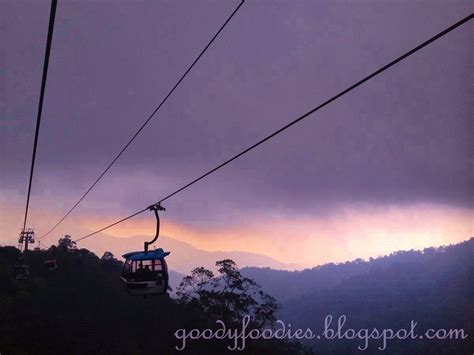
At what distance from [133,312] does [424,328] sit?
116061 mm

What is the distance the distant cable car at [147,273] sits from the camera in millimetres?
14719

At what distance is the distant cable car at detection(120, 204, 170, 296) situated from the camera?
14719 millimetres

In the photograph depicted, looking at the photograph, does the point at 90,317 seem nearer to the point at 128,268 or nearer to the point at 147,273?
the point at 128,268

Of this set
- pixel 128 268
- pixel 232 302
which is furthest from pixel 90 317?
pixel 128 268

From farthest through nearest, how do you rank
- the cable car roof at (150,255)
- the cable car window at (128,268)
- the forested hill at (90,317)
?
1. the forested hill at (90,317)
2. the cable car window at (128,268)
3. the cable car roof at (150,255)

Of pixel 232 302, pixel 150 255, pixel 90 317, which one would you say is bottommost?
pixel 90 317

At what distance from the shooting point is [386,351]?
13562 cm

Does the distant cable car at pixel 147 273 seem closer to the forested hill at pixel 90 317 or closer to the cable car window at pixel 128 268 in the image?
the cable car window at pixel 128 268

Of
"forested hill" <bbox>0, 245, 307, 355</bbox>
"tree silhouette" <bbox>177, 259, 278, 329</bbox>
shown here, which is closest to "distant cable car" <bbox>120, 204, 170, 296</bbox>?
"forested hill" <bbox>0, 245, 307, 355</bbox>

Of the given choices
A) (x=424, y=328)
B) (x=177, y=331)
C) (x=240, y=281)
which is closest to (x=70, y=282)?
(x=177, y=331)

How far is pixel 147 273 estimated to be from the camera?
1510cm

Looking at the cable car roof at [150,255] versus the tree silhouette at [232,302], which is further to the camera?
the tree silhouette at [232,302]

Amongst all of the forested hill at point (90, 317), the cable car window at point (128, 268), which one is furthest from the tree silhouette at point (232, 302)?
the cable car window at point (128, 268)

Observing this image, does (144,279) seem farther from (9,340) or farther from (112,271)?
(112,271)
